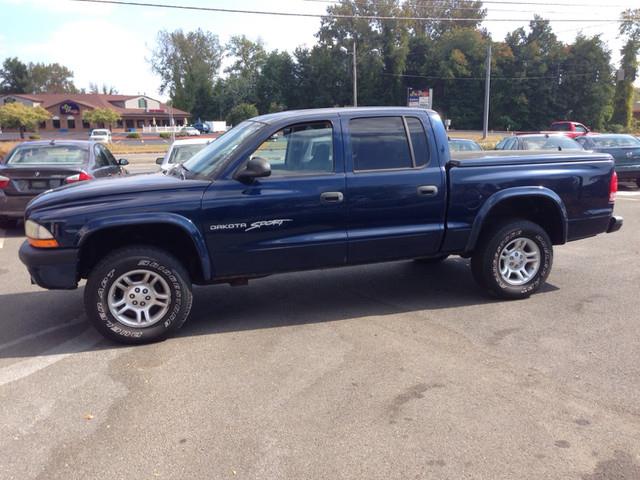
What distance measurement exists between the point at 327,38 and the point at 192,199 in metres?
84.5

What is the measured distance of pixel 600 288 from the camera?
6.39m

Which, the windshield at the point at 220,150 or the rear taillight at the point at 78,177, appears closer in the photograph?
the windshield at the point at 220,150

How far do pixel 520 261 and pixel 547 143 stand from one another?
351 inches

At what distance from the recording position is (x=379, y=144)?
545 cm

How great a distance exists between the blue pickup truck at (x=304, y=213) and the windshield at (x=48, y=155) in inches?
206

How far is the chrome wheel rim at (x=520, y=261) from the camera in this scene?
5.97 m

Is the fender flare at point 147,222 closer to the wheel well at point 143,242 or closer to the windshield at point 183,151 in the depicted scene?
the wheel well at point 143,242

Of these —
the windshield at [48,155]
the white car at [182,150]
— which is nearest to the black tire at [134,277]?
the white car at [182,150]

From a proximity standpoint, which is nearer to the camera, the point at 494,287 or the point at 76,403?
the point at 76,403

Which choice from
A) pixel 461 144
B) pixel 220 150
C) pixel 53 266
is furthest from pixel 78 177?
pixel 461 144

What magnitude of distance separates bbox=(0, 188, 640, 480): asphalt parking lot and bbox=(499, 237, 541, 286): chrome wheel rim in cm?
29

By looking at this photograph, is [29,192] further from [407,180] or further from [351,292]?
[407,180]

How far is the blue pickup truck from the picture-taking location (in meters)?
4.80

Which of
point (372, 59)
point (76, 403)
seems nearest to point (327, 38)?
point (372, 59)
